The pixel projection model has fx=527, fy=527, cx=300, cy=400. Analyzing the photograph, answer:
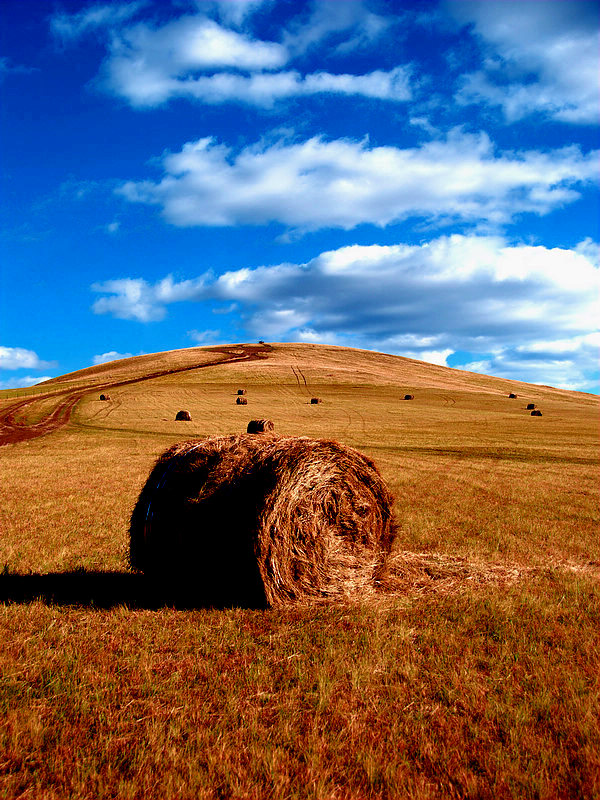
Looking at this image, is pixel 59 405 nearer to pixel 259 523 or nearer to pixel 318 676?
pixel 259 523

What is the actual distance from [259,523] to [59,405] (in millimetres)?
47322

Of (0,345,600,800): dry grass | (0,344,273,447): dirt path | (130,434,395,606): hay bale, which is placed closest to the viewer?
(0,345,600,800): dry grass

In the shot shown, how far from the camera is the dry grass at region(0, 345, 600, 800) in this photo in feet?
12.1

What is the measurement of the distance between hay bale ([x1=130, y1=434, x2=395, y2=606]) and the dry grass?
477 millimetres

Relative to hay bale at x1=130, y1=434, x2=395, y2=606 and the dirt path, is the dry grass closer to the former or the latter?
hay bale at x1=130, y1=434, x2=395, y2=606

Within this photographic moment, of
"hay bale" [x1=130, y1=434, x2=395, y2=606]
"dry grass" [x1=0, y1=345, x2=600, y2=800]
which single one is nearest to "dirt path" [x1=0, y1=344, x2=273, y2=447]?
"dry grass" [x1=0, y1=345, x2=600, y2=800]

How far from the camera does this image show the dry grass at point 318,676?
368cm

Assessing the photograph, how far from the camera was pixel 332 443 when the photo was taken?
768 centimetres

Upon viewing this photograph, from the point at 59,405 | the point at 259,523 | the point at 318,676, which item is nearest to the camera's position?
the point at 318,676

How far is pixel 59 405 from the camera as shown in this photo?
48656 millimetres

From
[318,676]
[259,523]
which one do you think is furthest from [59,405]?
[318,676]

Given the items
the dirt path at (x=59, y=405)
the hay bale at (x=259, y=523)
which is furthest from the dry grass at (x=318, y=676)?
the dirt path at (x=59, y=405)

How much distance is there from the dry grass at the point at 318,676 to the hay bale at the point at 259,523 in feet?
1.57

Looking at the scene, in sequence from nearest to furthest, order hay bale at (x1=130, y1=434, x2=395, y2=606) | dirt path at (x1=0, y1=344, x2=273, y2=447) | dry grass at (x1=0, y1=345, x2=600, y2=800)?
dry grass at (x1=0, y1=345, x2=600, y2=800) → hay bale at (x1=130, y1=434, x2=395, y2=606) → dirt path at (x1=0, y1=344, x2=273, y2=447)
